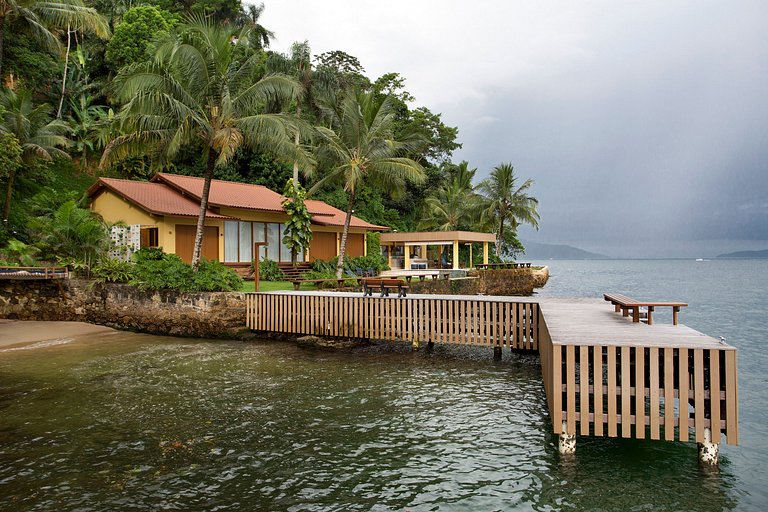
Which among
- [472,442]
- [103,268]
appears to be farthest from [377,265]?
[472,442]

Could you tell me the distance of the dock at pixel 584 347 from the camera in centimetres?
609

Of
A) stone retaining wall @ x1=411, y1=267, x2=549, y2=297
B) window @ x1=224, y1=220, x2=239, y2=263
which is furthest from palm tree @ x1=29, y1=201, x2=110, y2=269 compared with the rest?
stone retaining wall @ x1=411, y1=267, x2=549, y2=297

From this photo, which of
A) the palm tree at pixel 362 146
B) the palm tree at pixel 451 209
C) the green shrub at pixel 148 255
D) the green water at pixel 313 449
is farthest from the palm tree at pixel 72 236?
the palm tree at pixel 451 209

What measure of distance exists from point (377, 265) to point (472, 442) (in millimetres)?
24686

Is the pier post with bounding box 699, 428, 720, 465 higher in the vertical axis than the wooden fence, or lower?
lower

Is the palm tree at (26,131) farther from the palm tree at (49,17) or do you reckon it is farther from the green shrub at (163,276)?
the green shrub at (163,276)

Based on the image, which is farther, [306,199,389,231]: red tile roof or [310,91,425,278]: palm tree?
[306,199,389,231]: red tile roof

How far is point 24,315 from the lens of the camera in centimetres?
1931

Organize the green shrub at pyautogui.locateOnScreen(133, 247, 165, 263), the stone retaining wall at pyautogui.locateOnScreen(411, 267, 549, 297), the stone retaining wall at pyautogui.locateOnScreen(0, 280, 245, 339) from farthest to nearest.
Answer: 1. the stone retaining wall at pyautogui.locateOnScreen(411, 267, 549, 297)
2. the green shrub at pyautogui.locateOnScreen(133, 247, 165, 263)
3. the stone retaining wall at pyautogui.locateOnScreen(0, 280, 245, 339)

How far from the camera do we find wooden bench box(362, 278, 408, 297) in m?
15.1

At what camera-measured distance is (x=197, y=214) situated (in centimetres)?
2391

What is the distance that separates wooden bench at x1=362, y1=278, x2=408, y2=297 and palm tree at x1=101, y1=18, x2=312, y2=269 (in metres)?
7.01

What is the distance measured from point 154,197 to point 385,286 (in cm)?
1501

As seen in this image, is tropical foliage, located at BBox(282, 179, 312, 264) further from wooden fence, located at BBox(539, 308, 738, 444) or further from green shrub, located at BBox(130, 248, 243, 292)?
wooden fence, located at BBox(539, 308, 738, 444)
